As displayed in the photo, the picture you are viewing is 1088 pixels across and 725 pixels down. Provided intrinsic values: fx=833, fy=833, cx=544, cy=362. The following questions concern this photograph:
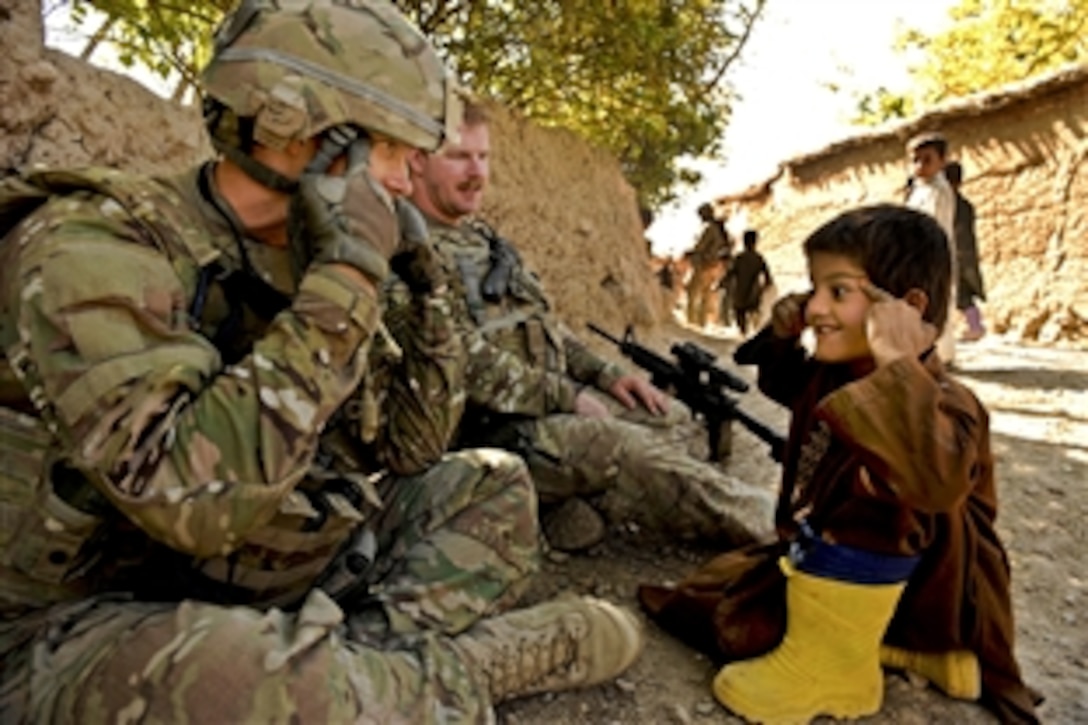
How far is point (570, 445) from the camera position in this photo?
2557 mm

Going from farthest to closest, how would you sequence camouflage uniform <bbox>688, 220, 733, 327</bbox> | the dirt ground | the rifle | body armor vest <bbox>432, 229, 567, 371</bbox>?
1. camouflage uniform <bbox>688, 220, 733, 327</bbox>
2. the rifle
3. body armor vest <bbox>432, 229, 567, 371</bbox>
4. the dirt ground

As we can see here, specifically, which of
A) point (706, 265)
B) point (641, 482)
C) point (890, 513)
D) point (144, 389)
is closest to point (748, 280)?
point (706, 265)

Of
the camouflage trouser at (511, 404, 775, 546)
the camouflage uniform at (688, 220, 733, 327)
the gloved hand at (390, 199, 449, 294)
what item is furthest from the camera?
the camouflage uniform at (688, 220, 733, 327)

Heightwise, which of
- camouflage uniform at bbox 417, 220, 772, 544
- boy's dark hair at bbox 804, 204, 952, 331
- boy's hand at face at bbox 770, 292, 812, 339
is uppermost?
boy's dark hair at bbox 804, 204, 952, 331

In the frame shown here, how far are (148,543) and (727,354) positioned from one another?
21.4 ft

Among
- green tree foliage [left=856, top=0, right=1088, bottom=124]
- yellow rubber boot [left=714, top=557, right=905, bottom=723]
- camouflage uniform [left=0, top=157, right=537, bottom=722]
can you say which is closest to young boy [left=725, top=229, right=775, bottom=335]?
green tree foliage [left=856, top=0, right=1088, bottom=124]

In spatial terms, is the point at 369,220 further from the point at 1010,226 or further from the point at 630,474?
the point at 1010,226

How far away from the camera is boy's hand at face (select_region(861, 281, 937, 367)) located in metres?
1.73

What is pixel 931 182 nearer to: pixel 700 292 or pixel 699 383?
pixel 699 383

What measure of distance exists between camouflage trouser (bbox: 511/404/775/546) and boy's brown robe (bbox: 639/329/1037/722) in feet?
0.88

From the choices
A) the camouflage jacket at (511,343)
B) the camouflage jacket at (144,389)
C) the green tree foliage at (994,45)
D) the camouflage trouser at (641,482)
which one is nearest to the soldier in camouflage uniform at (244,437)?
the camouflage jacket at (144,389)

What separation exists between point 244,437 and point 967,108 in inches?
378

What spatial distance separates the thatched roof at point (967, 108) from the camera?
8.13 metres

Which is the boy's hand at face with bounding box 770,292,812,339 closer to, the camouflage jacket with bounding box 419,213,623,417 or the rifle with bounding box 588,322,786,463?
the camouflage jacket with bounding box 419,213,623,417
